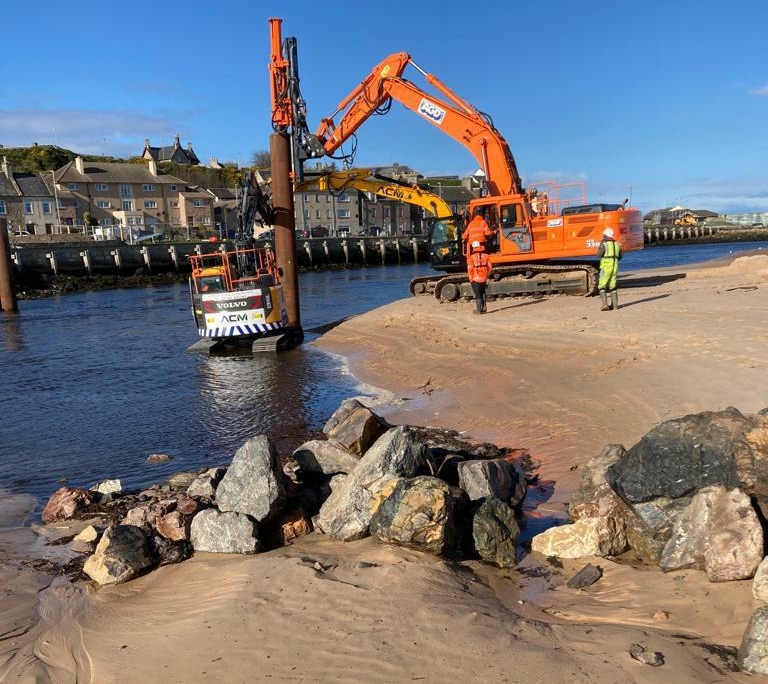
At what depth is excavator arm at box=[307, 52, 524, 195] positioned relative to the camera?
60.8 ft

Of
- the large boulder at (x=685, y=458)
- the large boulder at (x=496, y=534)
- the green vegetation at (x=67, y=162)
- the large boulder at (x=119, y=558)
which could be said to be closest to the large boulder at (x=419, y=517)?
the large boulder at (x=496, y=534)

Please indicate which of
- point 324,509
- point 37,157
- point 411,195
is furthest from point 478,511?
point 37,157

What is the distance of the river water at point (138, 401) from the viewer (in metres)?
8.29

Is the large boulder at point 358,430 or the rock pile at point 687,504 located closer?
the rock pile at point 687,504

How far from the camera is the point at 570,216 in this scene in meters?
17.7

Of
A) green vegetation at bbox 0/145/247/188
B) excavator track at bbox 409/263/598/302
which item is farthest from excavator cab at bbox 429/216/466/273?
green vegetation at bbox 0/145/247/188

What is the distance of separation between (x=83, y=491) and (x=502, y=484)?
13.3ft

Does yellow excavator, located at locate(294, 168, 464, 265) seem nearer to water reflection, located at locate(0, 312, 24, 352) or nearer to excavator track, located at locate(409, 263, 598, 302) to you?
excavator track, located at locate(409, 263, 598, 302)

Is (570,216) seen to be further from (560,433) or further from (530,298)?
(560,433)

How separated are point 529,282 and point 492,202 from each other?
2354 mm

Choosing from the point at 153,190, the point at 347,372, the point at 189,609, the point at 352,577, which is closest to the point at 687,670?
the point at 352,577

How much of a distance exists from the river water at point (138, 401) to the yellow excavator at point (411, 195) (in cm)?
424

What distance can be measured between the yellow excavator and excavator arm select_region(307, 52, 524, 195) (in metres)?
1.10

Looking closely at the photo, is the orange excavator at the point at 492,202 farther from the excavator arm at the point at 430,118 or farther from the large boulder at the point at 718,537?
the large boulder at the point at 718,537
